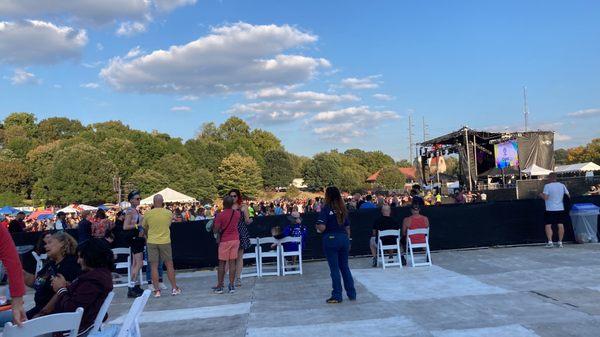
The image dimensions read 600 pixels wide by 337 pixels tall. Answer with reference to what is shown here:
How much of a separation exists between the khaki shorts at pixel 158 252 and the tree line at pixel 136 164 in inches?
1803

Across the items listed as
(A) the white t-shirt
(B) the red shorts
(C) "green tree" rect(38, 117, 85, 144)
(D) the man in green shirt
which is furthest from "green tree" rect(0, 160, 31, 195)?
(A) the white t-shirt

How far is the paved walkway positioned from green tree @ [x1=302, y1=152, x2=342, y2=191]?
259 feet

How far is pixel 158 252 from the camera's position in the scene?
8.86m

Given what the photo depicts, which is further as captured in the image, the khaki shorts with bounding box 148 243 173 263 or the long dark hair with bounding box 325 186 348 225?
the khaki shorts with bounding box 148 243 173 263

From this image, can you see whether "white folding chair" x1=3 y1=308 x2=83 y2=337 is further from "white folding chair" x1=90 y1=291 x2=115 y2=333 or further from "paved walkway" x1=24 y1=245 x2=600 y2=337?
"paved walkway" x1=24 y1=245 x2=600 y2=337

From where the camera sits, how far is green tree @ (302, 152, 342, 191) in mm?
90125

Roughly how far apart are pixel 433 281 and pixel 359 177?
99867 millimetres

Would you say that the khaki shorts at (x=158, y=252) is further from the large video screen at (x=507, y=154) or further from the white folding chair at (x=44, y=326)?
the large video screen at (x=507, y=154)

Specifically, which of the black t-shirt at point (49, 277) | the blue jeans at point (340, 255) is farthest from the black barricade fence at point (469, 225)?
the black t-shirt at point (49, 277)

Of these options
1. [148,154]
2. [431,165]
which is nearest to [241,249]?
[431,165]

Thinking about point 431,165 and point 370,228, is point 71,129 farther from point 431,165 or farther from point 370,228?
point 370,228

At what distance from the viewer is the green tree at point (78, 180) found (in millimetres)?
56938

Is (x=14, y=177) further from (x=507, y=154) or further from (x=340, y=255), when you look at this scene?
(x=340, y=255)

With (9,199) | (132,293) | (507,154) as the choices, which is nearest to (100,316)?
(132,293)
